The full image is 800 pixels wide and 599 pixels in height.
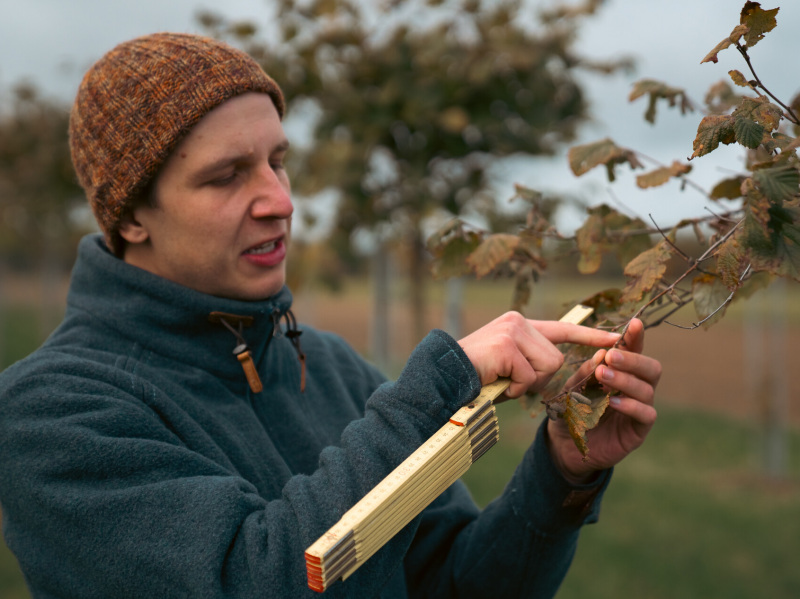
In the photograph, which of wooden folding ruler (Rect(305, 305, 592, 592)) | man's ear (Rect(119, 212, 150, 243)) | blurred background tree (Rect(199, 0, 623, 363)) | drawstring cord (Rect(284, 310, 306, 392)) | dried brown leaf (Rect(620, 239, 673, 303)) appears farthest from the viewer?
blurred background tree (Rect(199, 0, 623, 363))

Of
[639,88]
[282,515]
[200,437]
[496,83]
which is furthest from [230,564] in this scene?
[496,83]

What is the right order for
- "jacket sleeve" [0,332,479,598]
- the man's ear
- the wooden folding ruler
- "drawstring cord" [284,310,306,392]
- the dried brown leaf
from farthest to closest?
"drawstring cord" [284,310,306,392] → the man's ear → the dried brown leaf → "jacket sleeve" [0,332,479,598] → the wooden folding ruler

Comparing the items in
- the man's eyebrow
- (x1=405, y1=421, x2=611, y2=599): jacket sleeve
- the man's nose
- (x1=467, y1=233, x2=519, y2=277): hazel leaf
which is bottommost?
(x1=405, y1=421, x2=611, y2=599): jacket sleeve

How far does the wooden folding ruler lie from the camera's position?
103cm

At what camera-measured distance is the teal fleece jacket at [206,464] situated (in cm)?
119

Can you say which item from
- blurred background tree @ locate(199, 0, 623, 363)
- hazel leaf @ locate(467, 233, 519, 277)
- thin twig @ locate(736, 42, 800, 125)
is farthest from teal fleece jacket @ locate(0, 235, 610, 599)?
blurred background tree @ locate(199, 0, 623, 363)

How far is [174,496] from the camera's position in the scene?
1.23 m

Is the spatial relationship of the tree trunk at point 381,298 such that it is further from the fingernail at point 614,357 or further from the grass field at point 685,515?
the fingernail at point 614,357

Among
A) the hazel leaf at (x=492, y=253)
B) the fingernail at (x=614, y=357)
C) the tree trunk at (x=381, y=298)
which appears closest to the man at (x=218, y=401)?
the fingernail at (x=614, y=357)

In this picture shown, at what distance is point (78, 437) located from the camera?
1.27m

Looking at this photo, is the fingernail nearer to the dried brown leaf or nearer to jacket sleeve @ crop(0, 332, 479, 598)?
the dried brown leaf

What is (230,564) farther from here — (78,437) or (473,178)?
(473,178)

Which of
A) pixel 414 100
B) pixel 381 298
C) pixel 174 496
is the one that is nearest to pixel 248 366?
pixel 174 496

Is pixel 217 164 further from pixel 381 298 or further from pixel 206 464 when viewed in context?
pixel 381 298
